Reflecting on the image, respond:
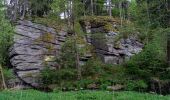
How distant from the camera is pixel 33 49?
117 feet

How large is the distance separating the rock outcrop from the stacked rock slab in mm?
3726

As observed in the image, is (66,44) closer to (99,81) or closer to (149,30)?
(99,81)

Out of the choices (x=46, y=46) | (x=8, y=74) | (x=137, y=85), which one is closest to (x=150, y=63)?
Result: (x=137, y=85)

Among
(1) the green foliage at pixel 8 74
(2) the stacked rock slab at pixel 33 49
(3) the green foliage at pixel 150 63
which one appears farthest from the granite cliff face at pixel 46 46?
(3) the green foliage at pixel 150 63

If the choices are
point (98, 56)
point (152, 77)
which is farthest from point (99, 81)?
point (98, 56)

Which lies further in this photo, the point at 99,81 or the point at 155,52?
the point at 99,81

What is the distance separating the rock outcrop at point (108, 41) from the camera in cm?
3784

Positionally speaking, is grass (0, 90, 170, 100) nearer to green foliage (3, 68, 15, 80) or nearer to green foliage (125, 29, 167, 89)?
green foliage (125, 29, 167, 89)

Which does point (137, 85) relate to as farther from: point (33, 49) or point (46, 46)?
point (33, 49)

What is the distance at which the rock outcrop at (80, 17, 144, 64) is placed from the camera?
124 ft

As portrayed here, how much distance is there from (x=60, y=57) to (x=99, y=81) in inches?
235

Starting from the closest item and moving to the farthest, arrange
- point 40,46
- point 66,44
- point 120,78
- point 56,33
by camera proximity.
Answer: point 120,78 → point 66,44 → point 40,46 → point 56,33

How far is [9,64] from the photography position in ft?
121

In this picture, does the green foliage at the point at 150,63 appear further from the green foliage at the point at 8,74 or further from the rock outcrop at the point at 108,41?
the green foliage at the point at 8,74
